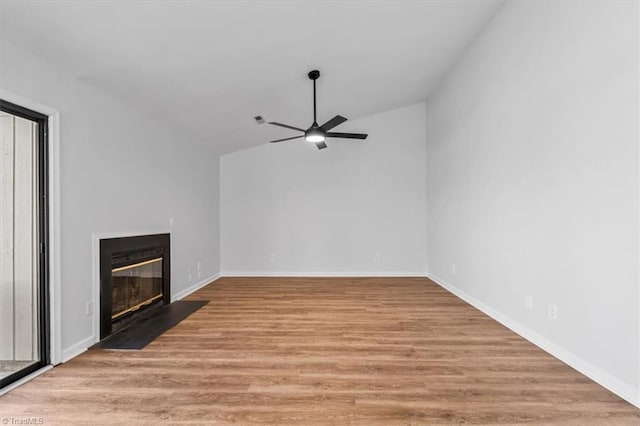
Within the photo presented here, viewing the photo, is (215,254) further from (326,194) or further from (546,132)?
(546,132)

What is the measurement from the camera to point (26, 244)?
240cm

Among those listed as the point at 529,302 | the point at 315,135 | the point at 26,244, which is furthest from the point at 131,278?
the point at 529,302

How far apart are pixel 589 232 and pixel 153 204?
437cm

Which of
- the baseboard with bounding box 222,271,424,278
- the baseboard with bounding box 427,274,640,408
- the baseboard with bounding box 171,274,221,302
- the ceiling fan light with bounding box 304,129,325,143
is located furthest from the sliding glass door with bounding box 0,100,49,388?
the baseboard with bounding box 427,274,640,408

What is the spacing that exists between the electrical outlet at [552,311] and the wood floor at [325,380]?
329 millimetres

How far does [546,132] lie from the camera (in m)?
2.61

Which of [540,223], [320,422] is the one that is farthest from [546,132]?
[320,422]

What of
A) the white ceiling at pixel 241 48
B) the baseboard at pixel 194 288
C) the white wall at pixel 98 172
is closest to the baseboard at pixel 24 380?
the white wall at pixel 98 172

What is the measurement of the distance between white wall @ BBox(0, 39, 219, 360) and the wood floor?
2.53 ft

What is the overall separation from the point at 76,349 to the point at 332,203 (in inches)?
172

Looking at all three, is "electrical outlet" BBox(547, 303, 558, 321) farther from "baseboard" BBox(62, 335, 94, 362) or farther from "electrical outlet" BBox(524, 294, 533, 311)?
"baseboard" BBox(62, 335, 94, 362)

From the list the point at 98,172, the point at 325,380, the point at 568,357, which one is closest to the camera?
the point at 325,380

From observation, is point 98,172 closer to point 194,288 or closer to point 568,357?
point 194,288

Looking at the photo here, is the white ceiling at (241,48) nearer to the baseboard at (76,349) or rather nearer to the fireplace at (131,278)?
the fireplace at (131,278)
